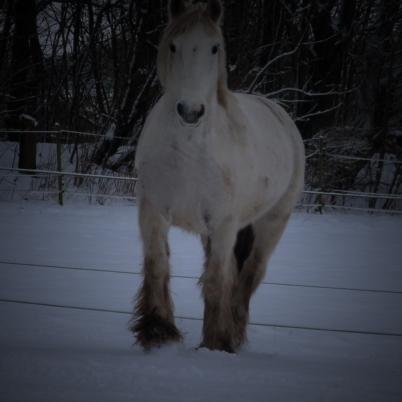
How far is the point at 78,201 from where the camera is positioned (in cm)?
819

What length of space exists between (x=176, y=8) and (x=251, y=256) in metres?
1.66

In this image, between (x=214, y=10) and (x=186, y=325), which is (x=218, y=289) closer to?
(x=186, y=325)

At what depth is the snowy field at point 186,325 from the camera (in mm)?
1761

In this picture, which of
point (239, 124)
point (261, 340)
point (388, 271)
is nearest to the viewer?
point (239, 124)

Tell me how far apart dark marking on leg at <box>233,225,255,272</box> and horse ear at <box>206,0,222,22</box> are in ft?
4.82

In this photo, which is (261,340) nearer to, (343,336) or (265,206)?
(343,336)

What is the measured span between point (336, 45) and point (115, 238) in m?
7.57

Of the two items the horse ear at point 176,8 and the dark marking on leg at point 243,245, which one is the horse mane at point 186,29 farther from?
the dark marking on leg at point 243,245

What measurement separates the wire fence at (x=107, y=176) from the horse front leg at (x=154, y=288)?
5095 mm

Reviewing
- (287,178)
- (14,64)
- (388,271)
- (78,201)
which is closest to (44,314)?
(287,178)

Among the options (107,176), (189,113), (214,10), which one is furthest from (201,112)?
(107,176)

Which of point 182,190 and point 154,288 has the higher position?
point 182,190

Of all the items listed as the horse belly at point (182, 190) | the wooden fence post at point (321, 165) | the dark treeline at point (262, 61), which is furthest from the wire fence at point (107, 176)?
the horse belly at point (182, 190)

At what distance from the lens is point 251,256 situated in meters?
3.02
